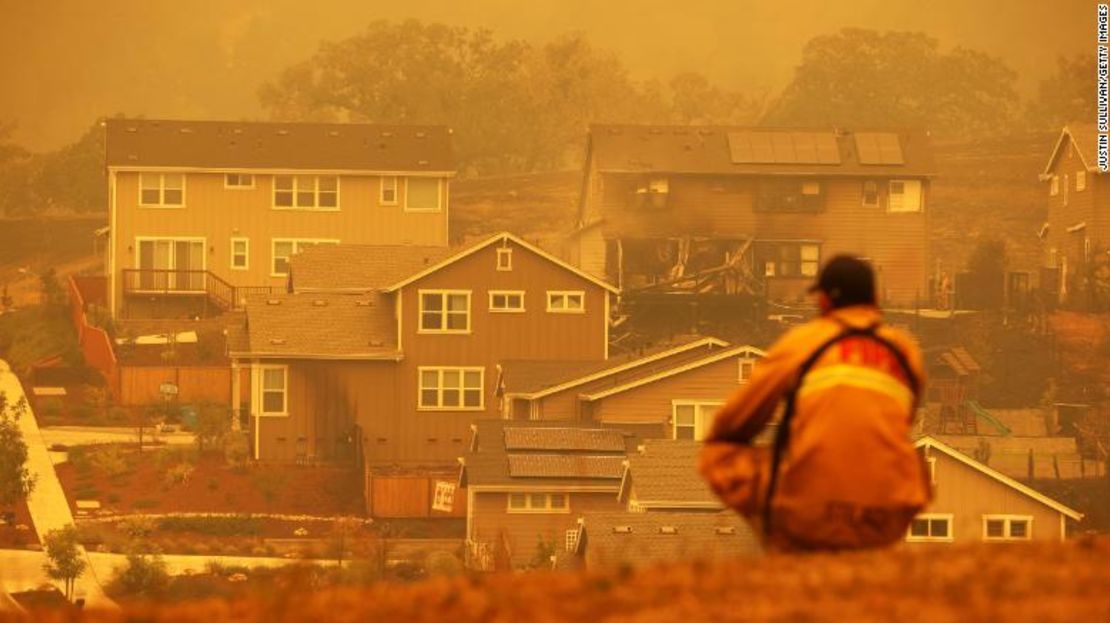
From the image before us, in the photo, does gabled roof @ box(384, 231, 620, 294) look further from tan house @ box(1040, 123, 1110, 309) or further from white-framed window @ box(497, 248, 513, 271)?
tan house @ box(1040, 123, 1110, 309)

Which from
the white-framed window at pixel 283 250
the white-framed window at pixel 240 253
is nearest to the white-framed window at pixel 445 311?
the white-framed window at pixel 283 250

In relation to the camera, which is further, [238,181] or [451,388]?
[238,181]

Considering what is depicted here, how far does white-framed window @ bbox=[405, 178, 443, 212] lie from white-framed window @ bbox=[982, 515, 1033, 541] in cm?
3552

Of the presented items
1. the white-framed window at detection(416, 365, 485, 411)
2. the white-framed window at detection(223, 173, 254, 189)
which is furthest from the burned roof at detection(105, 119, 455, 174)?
the white-framed window at detection(416, 365, 485, 411)

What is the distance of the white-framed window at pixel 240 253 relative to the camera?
73.8 metres

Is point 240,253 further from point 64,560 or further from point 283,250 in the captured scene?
point 64,560

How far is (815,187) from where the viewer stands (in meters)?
75.8

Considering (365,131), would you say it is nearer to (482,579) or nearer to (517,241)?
(517,241)

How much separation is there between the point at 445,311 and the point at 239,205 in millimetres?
19051

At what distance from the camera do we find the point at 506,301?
57.7m

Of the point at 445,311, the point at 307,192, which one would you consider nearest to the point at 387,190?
the point at 307,192

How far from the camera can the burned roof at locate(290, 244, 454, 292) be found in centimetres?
6197

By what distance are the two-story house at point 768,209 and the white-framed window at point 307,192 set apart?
28.3ft

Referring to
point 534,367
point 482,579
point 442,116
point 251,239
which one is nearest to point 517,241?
point 534,367
